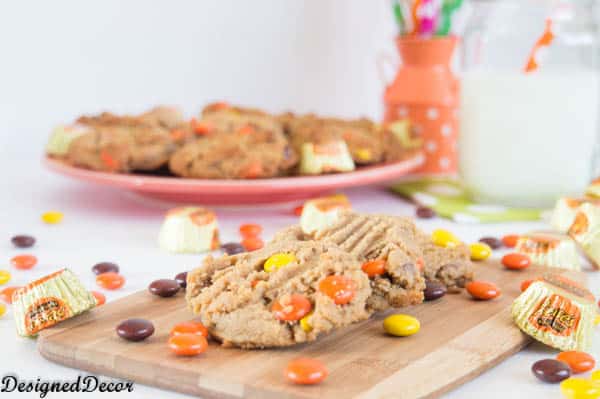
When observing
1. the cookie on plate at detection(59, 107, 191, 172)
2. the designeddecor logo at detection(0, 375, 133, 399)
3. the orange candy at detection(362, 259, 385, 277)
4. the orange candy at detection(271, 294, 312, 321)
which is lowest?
the designeddecor logo at detection(0, 375, 133, 399)

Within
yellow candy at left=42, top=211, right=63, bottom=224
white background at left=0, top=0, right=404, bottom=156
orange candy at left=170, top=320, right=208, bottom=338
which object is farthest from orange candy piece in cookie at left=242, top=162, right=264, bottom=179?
white background at left=0, top=0, right=404, bottom=156

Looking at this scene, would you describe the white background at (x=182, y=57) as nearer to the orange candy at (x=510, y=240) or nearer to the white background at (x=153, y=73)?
the white background at (x=153, y=73)

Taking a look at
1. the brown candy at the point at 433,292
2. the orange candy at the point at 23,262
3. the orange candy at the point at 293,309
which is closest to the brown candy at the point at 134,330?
the orange candy at the point at 293,309

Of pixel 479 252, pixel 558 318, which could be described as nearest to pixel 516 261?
pixel 479 252

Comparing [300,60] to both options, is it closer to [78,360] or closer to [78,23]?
[78,23]

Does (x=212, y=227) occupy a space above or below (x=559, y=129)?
below

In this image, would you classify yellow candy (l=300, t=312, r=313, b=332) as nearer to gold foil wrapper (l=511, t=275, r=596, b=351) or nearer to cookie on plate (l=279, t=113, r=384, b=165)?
gold foil wrapper (l=511, t=275, r=596, b=351)

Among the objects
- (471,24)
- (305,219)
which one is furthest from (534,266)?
(471,24)
